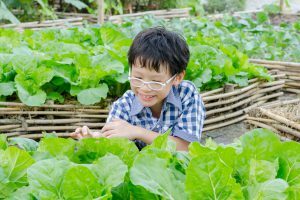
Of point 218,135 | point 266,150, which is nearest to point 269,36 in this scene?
point 218,135

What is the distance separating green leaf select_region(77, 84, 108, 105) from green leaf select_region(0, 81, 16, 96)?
435mm

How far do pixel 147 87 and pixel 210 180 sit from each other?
119 cm

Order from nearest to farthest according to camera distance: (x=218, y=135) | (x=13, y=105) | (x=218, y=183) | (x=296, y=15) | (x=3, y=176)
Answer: (x=218, y=183) < (x=3, y=176) < (x=13, y=105) < (x=218, y=135) < (x=296, y=15)

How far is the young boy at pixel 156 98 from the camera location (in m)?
2.44

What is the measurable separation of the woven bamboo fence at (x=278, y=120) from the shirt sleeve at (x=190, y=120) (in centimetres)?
70

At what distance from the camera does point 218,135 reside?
452 centimetres

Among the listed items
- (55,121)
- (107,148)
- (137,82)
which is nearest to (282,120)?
(137,82)

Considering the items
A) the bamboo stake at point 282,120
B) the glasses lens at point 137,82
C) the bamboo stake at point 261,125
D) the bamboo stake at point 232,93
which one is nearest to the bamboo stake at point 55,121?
the bamboo stake at point 232,93

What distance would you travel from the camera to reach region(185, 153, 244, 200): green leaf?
127 centimetres

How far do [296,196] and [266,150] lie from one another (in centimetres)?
24

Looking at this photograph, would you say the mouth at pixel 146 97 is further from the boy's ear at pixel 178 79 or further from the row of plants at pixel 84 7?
the row of plants at pixel 84 7

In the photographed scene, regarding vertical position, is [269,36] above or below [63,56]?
below

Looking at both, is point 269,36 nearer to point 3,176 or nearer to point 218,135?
point 218,135

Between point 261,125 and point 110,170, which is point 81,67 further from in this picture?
point 110,170
